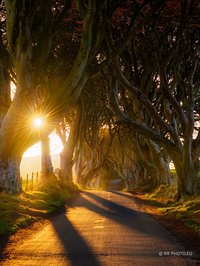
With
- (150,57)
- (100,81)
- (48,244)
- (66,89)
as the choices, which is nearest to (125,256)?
(48,244)

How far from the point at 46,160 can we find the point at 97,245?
51.3 feet

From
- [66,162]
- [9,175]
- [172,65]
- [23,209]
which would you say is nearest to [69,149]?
[66,162]

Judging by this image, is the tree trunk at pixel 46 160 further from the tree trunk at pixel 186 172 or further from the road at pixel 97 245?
the road at pixel 97 245

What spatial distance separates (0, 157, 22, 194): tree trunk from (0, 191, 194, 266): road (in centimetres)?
332

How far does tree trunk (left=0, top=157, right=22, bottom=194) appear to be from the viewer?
13.8 meters

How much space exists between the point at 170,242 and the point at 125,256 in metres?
1.81

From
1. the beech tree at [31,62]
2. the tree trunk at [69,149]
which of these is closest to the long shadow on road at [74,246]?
the beech tree at [31,62]

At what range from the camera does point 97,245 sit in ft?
25.0

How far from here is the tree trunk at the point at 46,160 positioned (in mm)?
22703

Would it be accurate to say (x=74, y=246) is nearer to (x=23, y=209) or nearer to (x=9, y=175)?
(x=23, y=209)

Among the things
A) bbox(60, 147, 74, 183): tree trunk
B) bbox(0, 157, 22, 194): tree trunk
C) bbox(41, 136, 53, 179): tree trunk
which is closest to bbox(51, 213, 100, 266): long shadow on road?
bbox(0, 157, 22, 194): tree trunk

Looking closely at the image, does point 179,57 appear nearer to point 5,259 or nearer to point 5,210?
point 5,210

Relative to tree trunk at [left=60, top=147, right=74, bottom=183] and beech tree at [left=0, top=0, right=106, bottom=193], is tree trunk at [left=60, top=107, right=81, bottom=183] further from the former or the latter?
beech tree at [left=0, top=0, right=106, bottom=193]

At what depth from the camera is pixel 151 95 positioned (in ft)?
75.5
